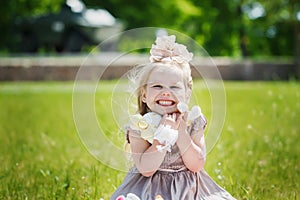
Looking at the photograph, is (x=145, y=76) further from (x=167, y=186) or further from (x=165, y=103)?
(x=167, y=186)

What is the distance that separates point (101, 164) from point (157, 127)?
2050mm

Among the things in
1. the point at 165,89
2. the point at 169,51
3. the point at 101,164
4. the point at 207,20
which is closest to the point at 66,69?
the point at 101,164

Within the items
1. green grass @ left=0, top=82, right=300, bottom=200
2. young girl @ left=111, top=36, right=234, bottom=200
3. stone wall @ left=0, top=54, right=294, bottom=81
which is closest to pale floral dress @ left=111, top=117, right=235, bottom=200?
young girl @ left=111, top=36, right=234, bottom=200

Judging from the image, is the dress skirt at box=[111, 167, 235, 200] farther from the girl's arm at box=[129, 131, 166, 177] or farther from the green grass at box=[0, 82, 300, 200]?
the green grass at box=[0, 82, 300, 200]

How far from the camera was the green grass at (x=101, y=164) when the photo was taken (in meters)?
3.64

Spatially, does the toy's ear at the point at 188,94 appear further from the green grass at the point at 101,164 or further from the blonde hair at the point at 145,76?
the green grass at the point at 101,164

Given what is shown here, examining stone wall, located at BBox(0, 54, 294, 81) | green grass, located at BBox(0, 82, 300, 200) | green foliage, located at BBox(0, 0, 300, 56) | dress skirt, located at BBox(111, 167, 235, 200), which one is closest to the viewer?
dress skirt, located at BBox(111, 167, 235, 200)

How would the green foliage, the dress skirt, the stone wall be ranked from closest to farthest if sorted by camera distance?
1. the dress skirt
2. the stone wall
3. the green foliage

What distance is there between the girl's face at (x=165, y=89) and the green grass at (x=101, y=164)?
51 cm

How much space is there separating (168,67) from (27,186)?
1.57 metres

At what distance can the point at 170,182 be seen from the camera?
2.83 metres

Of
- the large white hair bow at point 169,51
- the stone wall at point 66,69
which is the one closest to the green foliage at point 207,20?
the stone wall at point 66,69

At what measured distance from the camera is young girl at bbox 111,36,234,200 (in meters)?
2.73

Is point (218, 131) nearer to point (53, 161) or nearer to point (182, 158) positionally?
point (182, 158)
